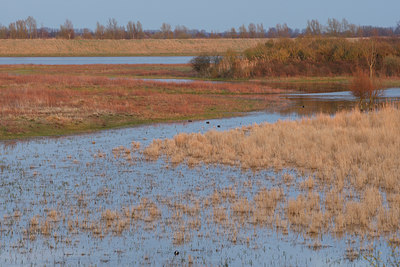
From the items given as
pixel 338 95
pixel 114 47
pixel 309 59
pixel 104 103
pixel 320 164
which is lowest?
pixel 338 95

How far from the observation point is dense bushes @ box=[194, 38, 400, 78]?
187ft

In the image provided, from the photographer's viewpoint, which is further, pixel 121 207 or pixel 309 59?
pixel 309 59

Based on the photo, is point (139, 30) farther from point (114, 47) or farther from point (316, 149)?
point (316, 149)

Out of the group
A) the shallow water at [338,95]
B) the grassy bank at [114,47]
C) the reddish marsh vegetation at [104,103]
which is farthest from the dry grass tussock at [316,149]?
the grassy bank at [114,47]

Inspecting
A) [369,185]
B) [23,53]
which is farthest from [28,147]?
[23,53]

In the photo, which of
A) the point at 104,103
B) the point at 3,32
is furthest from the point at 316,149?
the point at 3,32

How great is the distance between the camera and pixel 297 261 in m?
8.45

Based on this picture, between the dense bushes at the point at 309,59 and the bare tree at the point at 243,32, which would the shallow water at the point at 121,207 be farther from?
the bare tree at the point at 243,32

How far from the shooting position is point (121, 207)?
11562mm

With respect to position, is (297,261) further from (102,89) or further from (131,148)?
(102,89)

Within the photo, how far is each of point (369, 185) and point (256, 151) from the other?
462cm

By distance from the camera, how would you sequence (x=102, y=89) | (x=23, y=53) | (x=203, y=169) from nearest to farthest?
(x=203, y=169), (x=102, y=89), (x=23, y=53)

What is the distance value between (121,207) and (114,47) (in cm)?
12263

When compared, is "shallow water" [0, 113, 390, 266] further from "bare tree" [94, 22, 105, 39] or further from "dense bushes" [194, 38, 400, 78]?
"bare tree" [94, 22, 105, 39]
